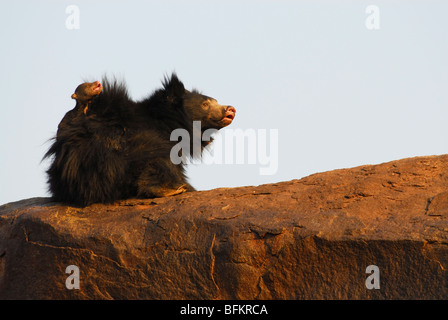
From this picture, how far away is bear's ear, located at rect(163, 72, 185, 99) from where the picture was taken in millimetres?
6844

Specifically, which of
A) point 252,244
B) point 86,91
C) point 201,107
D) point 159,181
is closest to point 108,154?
point 159,181

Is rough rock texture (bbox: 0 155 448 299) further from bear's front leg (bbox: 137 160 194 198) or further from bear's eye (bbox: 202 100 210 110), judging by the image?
bear's eye (bbox: 202 100 210 110)

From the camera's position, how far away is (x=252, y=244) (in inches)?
196

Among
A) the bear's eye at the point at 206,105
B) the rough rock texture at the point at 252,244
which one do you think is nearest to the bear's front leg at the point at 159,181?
the rough rock texture at the point at 252,244

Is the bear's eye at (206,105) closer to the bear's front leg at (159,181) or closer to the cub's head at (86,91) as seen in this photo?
the bear's front leg at (159,181)

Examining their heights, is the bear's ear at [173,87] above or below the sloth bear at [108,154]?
above

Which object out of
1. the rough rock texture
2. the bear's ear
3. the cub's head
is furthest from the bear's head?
the rough rock texture

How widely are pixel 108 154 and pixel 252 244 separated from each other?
183cm

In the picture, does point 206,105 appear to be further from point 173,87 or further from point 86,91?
point 86,91

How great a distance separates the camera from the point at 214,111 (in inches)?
283

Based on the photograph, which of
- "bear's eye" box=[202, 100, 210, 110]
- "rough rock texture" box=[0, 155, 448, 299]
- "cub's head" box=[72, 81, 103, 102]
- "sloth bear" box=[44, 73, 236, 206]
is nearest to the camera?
"rough rock texture" box=[0, 155, 448, 299]

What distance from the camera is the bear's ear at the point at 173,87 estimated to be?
684 centimetres

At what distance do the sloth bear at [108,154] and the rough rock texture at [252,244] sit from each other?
251 millimetres

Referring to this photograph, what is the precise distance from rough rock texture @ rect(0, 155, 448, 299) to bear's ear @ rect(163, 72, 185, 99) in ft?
5.00
